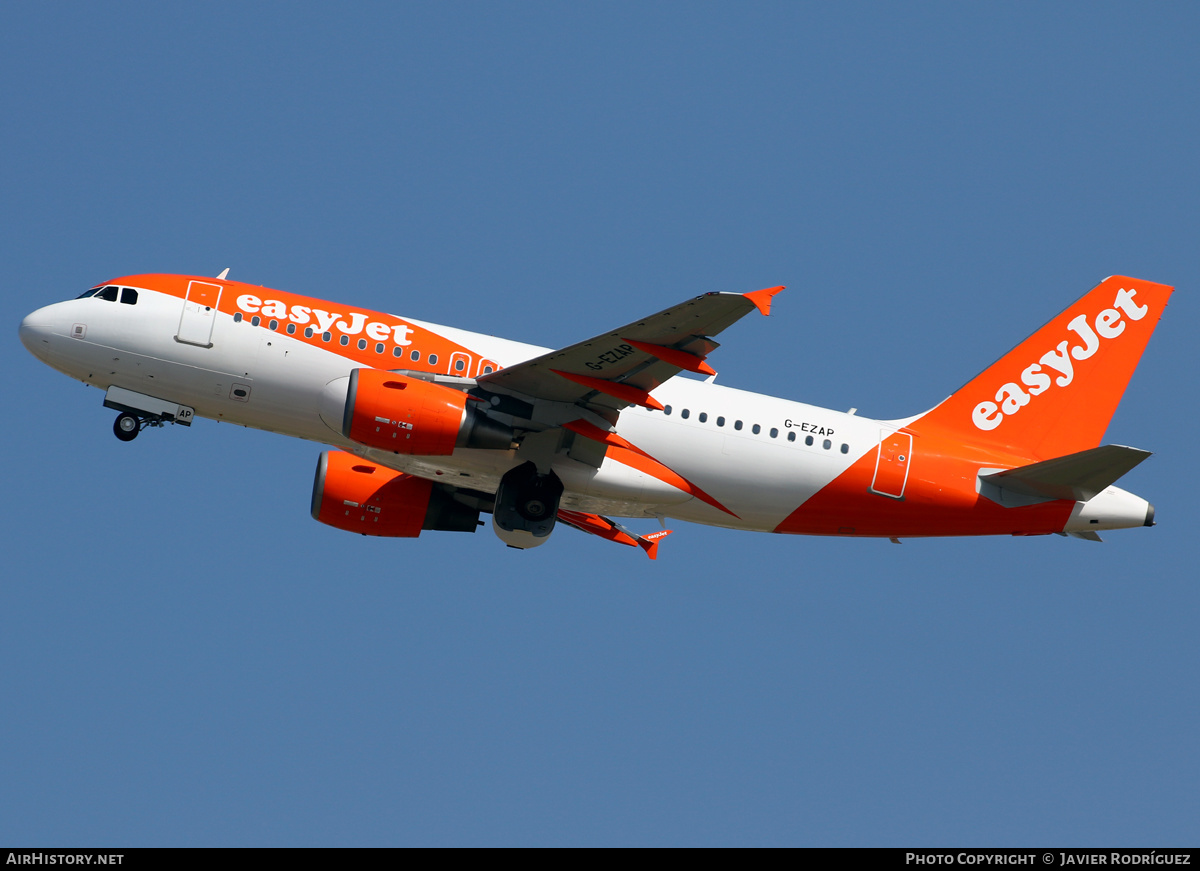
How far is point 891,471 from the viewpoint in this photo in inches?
1260

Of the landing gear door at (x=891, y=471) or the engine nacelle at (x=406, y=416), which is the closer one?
the engine nacelle at (x=406, y=416)

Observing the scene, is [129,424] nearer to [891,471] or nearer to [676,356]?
[676,356]

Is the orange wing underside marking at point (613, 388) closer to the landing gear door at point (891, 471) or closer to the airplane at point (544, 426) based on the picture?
the airplane at point (544, 426)

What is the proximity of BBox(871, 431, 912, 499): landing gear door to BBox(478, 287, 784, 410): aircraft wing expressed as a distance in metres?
5.98

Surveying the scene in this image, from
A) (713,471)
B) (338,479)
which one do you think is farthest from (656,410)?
(338,479)

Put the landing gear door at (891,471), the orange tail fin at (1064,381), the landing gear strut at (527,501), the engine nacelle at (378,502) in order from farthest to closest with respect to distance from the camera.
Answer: the orange tail fin at (1064,381) < the engine nacelle at (378,502) < the landing gear door at (891,471) < the landing gear strut at (527,501)

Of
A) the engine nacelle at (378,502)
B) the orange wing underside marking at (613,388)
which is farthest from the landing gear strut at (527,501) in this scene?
the engine nacelle at (378,502)

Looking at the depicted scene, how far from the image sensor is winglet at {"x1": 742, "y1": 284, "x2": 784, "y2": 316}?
2491 centimetres

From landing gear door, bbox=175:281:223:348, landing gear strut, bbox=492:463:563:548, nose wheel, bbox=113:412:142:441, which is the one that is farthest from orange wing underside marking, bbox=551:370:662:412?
nose wheel, bbox=113:412:142:441

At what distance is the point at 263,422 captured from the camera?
3061 centimetres

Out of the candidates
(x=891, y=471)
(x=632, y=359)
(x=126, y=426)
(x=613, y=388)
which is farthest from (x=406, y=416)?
(x=891, y=471)

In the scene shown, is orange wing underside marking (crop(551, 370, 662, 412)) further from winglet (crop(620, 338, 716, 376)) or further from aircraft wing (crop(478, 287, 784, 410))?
winglet (crop(620, 338, 716, 376))

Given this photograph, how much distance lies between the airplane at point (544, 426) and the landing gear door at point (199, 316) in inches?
2.1

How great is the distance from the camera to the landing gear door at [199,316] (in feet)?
99.0
